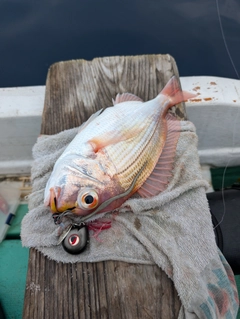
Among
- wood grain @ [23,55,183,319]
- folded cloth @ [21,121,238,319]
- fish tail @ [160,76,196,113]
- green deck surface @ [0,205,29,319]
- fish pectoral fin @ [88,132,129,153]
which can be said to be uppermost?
fish tail @ [160,76,196,113]

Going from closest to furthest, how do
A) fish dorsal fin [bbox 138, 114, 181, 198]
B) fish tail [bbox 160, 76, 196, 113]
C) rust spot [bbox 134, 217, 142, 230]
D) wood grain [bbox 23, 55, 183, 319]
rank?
wood grain [bbox 23, 55, 183, 319], rust spot [bbox 134, 217, 142, 230], fish dorsal fin [bbox 138, 114, 181, 198], fish tail [bbox 160, 76, 196, 113]

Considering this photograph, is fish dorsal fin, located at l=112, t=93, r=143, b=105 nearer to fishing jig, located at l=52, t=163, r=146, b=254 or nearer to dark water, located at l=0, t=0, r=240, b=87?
fishing jig, located at l=52, t=163, r=146, b=254

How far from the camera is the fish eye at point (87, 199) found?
1634 mm

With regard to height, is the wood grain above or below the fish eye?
below

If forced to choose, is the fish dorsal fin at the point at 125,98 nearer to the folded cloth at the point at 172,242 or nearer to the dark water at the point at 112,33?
the folded cloth at the point at 172,242

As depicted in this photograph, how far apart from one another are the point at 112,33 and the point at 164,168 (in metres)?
2.79

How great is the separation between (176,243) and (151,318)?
41 cm

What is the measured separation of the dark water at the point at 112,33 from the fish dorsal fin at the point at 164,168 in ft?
6.66

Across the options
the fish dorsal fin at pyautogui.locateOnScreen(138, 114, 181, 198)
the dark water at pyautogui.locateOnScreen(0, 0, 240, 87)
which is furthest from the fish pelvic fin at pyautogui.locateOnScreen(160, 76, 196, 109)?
the dark water at pyautogui.locateOnScreen(0, 0, 240, 87)

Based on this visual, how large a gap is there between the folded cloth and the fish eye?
188mm

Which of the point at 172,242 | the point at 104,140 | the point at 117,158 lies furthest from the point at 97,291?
the point at 104,140

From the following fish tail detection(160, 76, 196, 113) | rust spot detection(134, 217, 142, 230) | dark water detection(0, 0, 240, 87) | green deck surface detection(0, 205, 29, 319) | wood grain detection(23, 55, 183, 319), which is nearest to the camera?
wood grain detection(23, 55, 183, 319)

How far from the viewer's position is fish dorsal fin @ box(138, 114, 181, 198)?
1.87 meters

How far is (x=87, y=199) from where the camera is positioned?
164 centimetres
